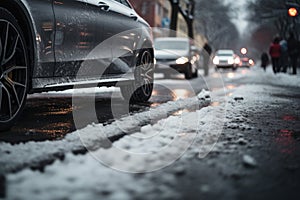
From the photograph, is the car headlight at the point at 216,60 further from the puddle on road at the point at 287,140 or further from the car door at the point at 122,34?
the puddle on road at the point at 287,140

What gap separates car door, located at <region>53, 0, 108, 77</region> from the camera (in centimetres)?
448

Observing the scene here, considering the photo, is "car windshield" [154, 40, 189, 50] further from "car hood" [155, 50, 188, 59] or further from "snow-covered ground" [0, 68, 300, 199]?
"snow-covered ground" [0, 68, 300, 199]

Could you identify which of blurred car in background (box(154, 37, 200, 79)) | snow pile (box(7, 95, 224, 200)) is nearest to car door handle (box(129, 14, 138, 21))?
snow pile (box(7, 95, 224, 200))

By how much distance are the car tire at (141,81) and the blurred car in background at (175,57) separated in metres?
11.0

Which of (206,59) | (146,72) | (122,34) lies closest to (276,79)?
(206,59)

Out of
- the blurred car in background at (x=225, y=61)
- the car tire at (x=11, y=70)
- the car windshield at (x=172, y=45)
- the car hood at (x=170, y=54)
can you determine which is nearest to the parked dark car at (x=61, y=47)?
Answer: the car tire at (x=11, y=70)

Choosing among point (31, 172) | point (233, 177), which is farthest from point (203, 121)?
point (31, 172)

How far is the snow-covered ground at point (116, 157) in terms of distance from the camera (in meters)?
2.22

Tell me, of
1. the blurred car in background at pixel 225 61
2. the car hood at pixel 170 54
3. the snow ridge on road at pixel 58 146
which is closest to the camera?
the snow ridge on road at pixel 58 146

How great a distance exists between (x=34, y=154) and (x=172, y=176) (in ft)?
Result: 3.17

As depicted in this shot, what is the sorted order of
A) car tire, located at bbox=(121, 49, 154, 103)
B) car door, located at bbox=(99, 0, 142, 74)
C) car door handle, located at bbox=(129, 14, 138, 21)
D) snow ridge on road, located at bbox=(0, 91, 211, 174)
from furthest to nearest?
car tire, located at bbox=(121, 49, 154, 103)
car door handle, located at bbox=(129, 14, 138, 21)
car door, located at bbox=(99, 0, 142, 74)
snow ridge on road, located at bbox=(0, 91, 211, 174)

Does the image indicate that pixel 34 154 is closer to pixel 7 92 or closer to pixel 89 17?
pixel 7 92

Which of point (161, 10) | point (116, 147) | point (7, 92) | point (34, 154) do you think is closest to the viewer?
point (34, 154)

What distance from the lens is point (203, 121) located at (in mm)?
4684
